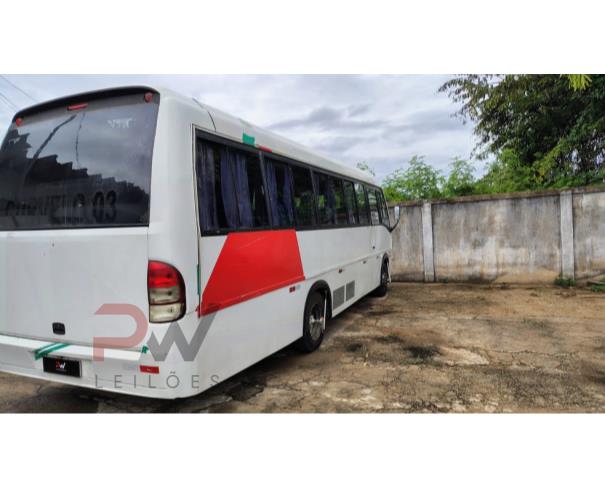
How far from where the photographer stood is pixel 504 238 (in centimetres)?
982

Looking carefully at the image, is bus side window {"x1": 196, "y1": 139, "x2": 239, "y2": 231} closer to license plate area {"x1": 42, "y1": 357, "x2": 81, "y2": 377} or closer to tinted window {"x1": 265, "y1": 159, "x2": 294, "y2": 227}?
tinted window {"x1": 265, "y1": 159, "x2": 294, "y2": 227}

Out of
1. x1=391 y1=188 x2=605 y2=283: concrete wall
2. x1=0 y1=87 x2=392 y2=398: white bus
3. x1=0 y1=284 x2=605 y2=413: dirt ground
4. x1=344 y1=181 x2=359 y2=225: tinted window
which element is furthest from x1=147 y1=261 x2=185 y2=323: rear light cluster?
x1=391 y1=188 x2=605 y2=283: concrete wall

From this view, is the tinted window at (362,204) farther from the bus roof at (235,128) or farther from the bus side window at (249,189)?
the bus side window at (249,189)

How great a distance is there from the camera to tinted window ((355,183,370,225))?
283 inches

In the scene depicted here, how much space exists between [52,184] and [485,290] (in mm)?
8871

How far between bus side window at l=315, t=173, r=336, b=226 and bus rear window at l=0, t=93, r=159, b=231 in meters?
2.87

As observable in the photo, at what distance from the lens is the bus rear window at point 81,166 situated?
2926 mm

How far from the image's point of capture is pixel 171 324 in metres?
2.82

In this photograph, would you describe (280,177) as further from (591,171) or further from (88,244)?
(591,171)

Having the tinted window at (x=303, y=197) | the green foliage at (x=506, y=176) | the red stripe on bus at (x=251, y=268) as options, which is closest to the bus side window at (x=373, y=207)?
the tinted window at (x=303, y=197)

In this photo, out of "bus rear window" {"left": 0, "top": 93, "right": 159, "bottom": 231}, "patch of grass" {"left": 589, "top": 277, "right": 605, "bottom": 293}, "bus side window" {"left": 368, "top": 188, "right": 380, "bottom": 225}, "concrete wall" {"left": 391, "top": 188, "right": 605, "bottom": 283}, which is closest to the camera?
"bus rear window" {"left": 0, "top": 93, "right": 159, "bottom": 231}

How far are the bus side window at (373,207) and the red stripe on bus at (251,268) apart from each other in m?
3.62

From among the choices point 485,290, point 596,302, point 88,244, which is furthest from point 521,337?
point 88,244

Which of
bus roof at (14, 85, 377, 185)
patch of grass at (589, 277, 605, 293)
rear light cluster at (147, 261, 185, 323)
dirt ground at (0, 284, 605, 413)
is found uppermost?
bus roof at (14, 85, 377, 185)
